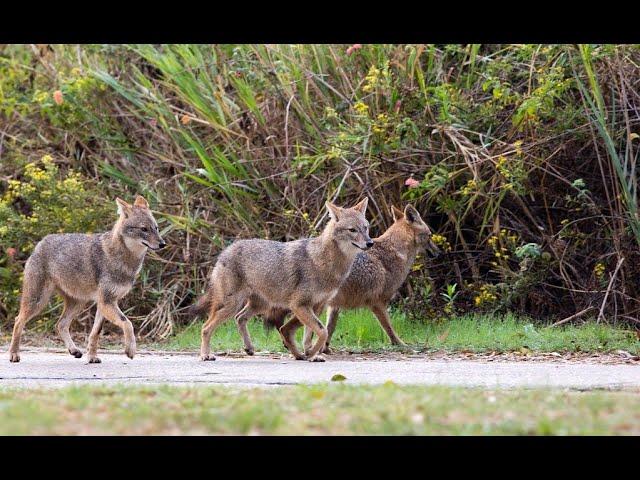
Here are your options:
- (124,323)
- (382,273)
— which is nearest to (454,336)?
Result: (382,273)

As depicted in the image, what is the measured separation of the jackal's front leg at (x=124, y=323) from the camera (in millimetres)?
10641

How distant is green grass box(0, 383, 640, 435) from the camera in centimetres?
495

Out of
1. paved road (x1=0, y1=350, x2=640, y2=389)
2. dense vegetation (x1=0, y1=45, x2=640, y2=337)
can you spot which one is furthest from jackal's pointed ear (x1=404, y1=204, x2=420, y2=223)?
paved road (x1=0, y1=350, x2=640, y2=389)

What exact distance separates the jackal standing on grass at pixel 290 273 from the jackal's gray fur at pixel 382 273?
379 millimetres

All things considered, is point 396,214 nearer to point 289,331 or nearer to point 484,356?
point 289,331

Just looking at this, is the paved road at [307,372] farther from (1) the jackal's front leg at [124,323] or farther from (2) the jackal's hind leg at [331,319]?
(2) the jackal's hind leg at [331,319]

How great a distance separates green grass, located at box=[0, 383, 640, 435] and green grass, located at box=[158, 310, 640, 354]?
4.54 metres

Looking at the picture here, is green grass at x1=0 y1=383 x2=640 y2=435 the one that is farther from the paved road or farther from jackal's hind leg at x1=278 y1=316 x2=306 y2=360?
jackal's hind leg at x1=278 y1=316 x2=306 y2=360

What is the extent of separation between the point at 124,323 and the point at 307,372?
7.60 feet

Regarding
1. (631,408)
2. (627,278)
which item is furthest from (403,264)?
(631,408)

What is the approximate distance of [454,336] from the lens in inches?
481

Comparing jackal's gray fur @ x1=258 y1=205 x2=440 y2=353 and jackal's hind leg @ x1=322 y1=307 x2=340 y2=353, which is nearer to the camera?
jackal's gray fur @ x1=258 y1=205 x2=440 y2=353

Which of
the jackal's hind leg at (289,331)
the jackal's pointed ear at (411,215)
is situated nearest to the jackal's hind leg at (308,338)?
the jackal's hind leg at (289,331)

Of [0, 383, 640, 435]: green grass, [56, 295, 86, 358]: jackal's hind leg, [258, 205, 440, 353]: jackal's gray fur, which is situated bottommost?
[56, 295, 86, 358]: jackal's hind leg
